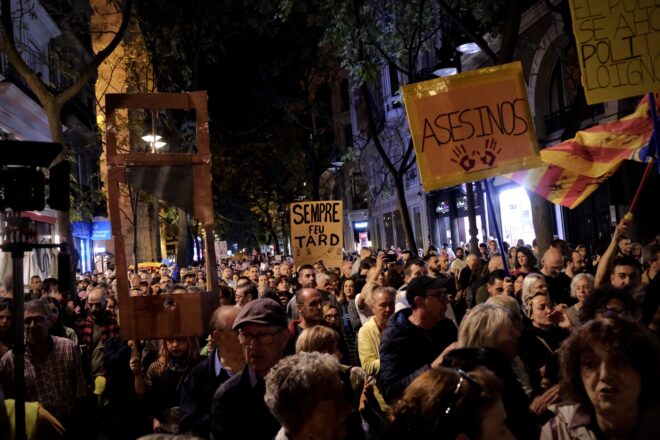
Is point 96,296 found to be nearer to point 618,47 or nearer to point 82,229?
point 618,47

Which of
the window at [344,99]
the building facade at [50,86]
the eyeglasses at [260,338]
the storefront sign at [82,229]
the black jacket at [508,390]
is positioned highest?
the window at [344,99]

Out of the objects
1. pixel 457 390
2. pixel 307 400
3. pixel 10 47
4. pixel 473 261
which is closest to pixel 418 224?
pixel 473 261

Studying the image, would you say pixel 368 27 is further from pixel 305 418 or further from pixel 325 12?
pixel 305 418

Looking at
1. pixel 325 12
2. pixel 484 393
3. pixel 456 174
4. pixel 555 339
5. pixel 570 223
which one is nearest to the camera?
pixel 484 393

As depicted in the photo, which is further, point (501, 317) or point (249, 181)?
point (249, 181)

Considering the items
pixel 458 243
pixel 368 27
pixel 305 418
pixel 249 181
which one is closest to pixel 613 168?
pixel 305 418

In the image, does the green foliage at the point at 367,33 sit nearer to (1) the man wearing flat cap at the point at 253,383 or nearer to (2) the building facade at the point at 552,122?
(2) the building facade at the point at 552,122

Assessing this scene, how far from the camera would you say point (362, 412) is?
173 inches

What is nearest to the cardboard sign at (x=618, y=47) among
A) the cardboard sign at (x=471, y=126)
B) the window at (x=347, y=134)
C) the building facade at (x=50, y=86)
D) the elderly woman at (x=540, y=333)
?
the cardboard sign at (x=471, y=126)

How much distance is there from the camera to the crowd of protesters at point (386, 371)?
324 cm

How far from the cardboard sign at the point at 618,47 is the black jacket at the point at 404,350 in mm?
2972

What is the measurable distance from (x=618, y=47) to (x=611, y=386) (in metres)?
4.57

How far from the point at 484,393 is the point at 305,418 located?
868 millimetres

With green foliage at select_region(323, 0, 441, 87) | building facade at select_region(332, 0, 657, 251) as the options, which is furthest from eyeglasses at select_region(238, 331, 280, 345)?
green foliage at select_region(323, 0, 441, 87)
